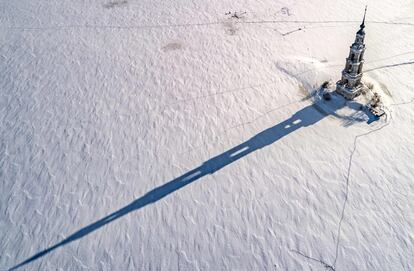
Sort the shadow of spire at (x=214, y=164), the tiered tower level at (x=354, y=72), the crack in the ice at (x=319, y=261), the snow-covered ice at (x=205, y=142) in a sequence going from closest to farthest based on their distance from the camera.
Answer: the crack in the ice at (x=319, y=261) → the snow-covered ice at (x=205, y=142) → the shadow of spire at (x=214, y=164) → the tiered tower level at (x=354, y=72)

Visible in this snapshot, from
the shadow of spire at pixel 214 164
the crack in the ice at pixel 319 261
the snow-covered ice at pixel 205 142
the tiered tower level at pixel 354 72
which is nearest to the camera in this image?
the crack in the ice at pixel 319 261

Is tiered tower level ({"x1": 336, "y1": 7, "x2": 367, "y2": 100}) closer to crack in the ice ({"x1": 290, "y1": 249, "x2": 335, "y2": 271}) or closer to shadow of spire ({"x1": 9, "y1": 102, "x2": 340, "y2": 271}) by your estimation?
shadow of spire ({"x1": 9, "y1": 102, "x2": 340, "y2": 271})

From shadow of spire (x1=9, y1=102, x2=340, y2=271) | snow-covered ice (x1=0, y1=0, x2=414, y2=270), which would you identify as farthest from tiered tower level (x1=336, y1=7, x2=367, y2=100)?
shadow of spire (x1=9, y1=102, x2=340, y2=271)

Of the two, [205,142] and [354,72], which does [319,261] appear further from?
[354,72]

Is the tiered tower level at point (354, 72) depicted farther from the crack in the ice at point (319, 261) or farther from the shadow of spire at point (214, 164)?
the crack in the ice at point (319, 261)

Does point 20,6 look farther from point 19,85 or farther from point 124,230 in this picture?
point 124,230

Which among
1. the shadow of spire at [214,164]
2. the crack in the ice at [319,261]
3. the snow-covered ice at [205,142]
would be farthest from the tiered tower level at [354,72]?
the crack in the ice at [319,261]

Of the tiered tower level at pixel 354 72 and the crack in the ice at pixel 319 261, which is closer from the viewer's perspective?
the crack in the ice at pixel 319 261

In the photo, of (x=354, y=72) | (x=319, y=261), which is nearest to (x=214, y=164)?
(x=319, y=261)
